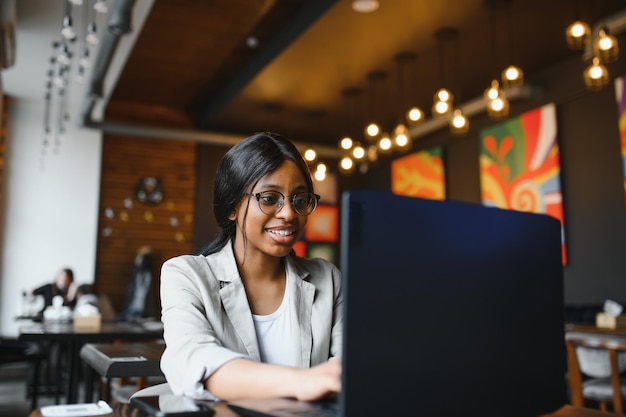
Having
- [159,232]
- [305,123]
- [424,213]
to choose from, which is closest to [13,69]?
[159,232]

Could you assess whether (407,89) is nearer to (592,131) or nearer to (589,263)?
(592,131)

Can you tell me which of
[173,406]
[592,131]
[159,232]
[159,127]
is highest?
[159,127]

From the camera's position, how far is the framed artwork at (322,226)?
9.28 meters

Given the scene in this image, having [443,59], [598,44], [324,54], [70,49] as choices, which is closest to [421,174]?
[443,59]

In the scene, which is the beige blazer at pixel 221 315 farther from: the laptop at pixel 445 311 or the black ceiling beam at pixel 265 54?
the black ceiling beam at pixel 265 54

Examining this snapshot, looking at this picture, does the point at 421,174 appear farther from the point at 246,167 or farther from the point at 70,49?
the point at 246,167

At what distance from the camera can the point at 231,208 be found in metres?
1.38

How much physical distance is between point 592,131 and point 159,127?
227 inches

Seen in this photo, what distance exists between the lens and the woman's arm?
0.88 meters

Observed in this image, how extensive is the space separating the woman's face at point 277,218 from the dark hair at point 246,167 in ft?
0.06

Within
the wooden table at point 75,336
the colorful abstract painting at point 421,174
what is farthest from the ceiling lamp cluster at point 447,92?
the wooden table at point 75,336

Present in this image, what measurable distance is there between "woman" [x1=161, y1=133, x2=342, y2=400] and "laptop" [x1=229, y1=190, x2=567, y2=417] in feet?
1.04

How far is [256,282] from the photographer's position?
139cm

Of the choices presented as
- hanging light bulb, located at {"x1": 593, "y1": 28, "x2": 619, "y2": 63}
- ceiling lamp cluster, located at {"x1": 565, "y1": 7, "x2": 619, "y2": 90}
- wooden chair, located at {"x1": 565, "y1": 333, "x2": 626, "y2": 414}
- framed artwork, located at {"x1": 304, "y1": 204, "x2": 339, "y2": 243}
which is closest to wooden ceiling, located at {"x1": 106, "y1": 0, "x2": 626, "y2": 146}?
ceiling lamp cluster, located at {"x1": 565, "y1": 7, "x2": 619, "y2": 90}
